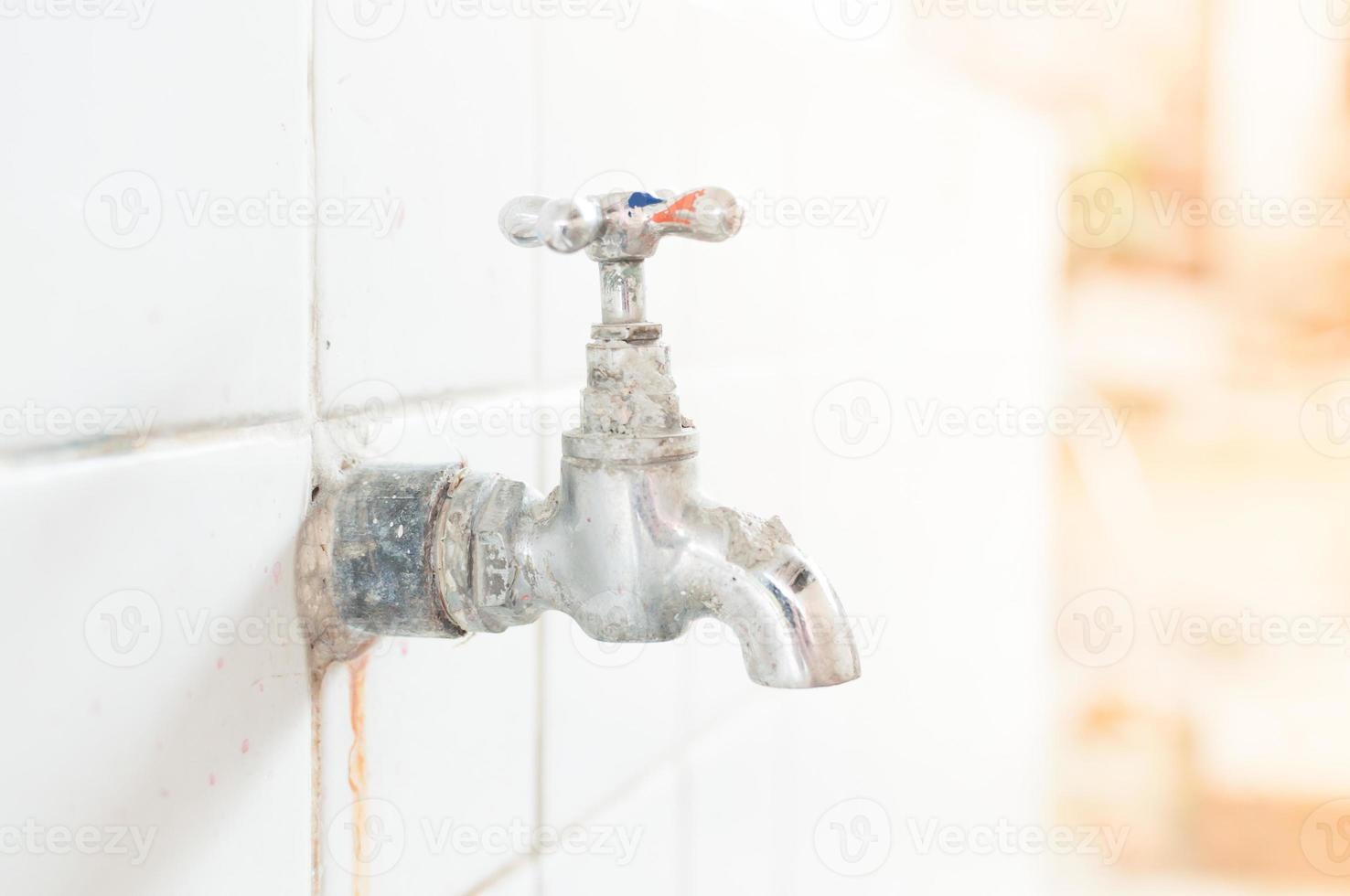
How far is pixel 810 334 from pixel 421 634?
18.5 inches

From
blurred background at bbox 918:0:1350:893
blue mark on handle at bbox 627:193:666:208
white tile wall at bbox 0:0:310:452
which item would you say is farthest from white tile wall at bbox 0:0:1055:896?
blurred background at bbox 918:0:1350:893

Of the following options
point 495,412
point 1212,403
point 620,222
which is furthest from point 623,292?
point 1212,403

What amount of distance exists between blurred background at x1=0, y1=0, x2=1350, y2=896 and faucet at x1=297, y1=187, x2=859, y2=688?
0.02m

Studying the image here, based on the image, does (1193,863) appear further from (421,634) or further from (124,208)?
(124,208)

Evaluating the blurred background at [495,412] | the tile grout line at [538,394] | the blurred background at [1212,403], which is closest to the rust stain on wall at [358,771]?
the blurred background at [495,412]

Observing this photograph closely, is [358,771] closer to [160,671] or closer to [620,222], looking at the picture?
[160,671]

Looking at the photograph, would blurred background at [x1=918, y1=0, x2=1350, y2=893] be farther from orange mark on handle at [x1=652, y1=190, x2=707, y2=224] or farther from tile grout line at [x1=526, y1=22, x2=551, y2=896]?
orange mark on handle at [x1=652, y1=190, x2=707, y2=224]

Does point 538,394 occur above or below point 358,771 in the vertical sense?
above

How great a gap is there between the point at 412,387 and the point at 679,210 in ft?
0.48

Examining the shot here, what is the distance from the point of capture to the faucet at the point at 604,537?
0.31 metres

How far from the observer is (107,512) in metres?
0.29

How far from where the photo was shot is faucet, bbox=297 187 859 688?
313mm

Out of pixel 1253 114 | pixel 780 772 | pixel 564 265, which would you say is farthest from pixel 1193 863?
pixel 564 265

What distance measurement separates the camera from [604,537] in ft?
1.10
